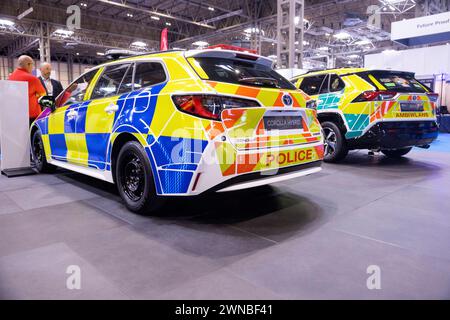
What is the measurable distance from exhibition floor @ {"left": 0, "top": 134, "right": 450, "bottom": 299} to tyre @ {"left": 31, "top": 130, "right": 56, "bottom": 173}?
0.87 m

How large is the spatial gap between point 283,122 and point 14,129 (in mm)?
3931

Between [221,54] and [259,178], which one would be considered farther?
[221,54]

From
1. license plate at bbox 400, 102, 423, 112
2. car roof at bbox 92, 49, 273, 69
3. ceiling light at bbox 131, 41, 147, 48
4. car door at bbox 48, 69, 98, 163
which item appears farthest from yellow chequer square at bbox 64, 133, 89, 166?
ceiling light at bbox 131, 41, 147, 48

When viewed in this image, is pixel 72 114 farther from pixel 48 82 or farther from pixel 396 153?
pixel 396 153

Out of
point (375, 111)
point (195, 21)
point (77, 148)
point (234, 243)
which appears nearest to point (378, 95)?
point (375, 111)

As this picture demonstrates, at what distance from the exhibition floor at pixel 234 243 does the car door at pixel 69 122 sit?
1.54ft

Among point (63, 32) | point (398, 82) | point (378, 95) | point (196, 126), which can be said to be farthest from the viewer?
point (63, 32)

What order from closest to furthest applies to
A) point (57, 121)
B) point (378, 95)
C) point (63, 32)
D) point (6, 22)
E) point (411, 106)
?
point (57, 121) < point (378, 95) < point (411, 106) < point (6, 22) < point (63, 32)

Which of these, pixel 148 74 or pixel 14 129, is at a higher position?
pixel 148 74

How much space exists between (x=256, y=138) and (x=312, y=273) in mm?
1002

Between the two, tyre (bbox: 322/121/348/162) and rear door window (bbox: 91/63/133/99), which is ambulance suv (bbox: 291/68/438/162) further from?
rear door window (bbox: 91/63/133/99)

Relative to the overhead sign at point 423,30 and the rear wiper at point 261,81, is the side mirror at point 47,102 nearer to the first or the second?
the rear wiper at point 261,81

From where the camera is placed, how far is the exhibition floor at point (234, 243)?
5.65 ft

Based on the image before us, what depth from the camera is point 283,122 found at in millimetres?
2662
